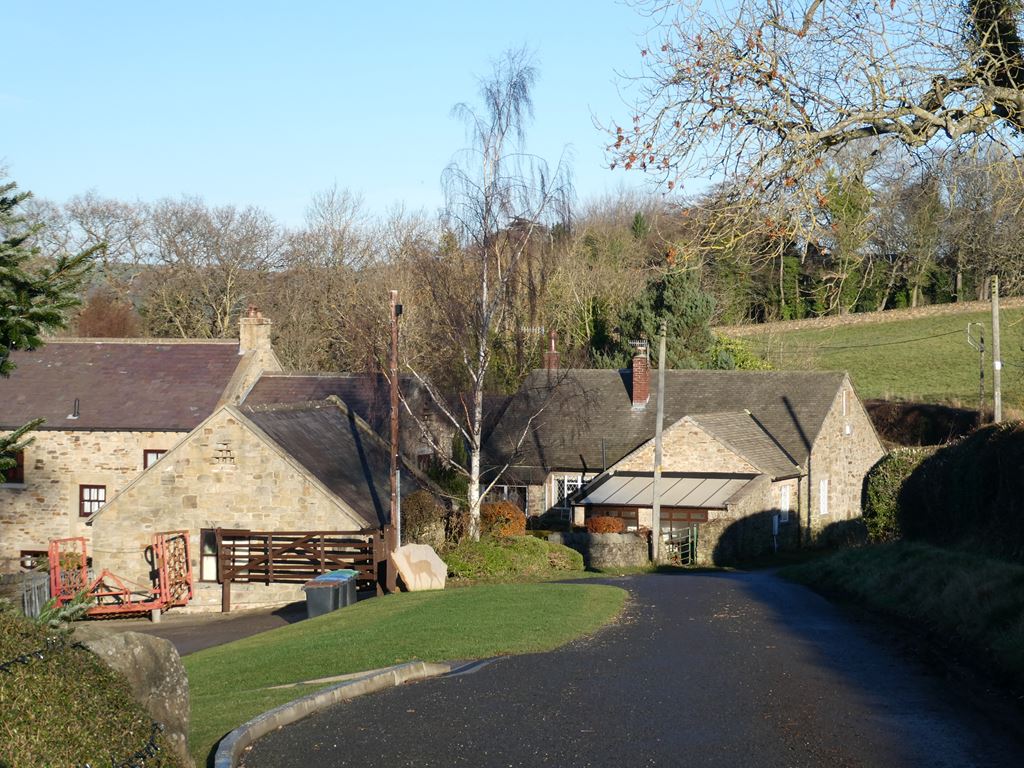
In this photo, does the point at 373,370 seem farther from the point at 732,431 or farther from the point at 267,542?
the point at 732,431

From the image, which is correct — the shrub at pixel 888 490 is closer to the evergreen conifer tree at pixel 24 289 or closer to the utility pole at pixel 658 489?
the utility pole at pixel 658 489

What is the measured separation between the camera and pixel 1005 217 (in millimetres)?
15633

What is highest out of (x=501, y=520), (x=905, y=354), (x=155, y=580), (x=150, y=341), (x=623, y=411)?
(x=150, y=341)

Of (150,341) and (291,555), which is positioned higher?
(150,341)

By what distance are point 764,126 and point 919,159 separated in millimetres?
1804

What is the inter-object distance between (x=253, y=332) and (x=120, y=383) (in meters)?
5.06

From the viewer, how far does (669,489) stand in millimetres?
38344

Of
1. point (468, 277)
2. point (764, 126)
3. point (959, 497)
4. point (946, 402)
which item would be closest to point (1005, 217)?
point (959, 497)

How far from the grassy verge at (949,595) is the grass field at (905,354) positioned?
33.4 metres

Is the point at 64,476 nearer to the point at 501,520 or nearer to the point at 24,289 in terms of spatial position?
the point at 501,520

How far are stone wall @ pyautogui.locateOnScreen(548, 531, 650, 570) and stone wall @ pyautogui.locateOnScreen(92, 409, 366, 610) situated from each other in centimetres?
779

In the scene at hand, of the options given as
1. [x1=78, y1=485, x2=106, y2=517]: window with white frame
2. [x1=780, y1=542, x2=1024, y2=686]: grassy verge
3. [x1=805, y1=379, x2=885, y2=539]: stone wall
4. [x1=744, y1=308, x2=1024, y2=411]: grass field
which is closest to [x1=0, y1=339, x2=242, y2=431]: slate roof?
[x1=78, y1=485, x2=106, y2=517]: window with white frame

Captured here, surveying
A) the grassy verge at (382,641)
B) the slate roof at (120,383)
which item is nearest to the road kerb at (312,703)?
the grassy verge at (382,641)

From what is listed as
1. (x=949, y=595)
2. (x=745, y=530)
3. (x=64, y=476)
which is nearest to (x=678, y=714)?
(x=949, y=595)
